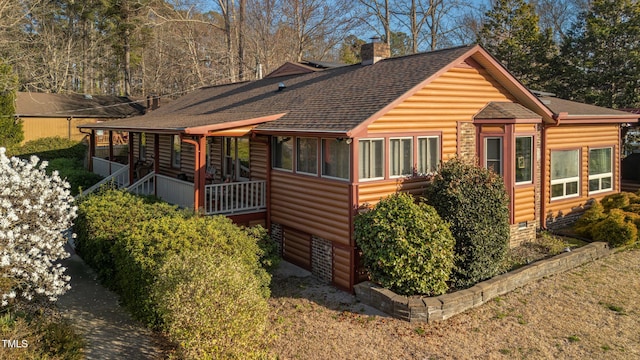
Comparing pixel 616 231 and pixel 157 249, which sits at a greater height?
pixel 157 249

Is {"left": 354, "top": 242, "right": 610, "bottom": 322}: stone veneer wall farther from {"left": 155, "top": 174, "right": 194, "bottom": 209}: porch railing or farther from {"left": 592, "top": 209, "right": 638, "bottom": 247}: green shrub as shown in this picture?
{"left": 155, "top": 174, "right": 194, "bottom": 209}: porch railing

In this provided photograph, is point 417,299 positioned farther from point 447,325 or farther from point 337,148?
point 337,148

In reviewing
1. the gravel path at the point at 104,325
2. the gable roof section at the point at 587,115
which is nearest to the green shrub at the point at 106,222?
the gravel path at the point at 104,325

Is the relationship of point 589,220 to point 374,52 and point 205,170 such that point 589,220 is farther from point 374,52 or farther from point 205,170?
point 205,170

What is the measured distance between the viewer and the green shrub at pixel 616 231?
41.4 feet

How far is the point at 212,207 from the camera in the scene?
13000 mm

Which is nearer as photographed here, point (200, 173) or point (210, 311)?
point (210, 311)

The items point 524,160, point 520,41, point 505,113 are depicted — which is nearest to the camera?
point 505,113

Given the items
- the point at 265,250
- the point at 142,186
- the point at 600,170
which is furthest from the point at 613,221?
the point at 142,186

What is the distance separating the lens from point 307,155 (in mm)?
11719

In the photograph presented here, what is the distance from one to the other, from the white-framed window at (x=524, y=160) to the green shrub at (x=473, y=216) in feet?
8.21

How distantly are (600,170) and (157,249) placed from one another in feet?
47.0

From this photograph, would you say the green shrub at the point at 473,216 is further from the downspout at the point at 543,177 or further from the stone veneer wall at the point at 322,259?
the downspout at the point at 543,177

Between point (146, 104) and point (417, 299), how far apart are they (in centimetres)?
3599
